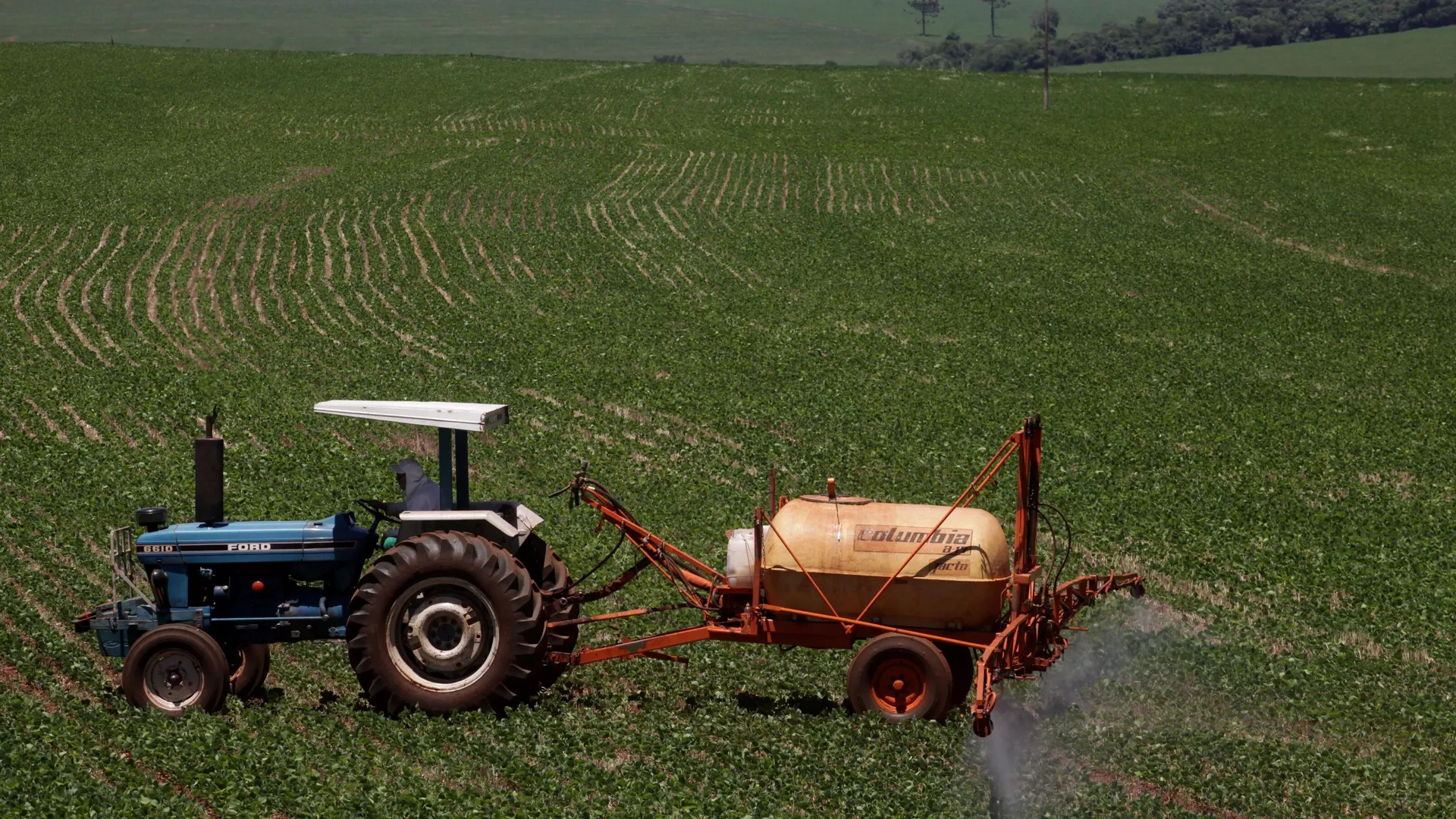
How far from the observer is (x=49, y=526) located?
17.7 meters

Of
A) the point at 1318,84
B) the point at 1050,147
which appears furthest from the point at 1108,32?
the point at 1050,147

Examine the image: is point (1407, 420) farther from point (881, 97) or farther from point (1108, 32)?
point (1108, 32)

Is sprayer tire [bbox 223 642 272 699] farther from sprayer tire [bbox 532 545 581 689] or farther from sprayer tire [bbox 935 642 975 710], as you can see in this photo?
sprayer tire [bbox 935 642 975 710]

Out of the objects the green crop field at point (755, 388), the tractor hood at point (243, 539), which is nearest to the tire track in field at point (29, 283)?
the green crop field at point (755, 388)

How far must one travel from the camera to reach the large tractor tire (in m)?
11.7

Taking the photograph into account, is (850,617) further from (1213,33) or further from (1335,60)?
(1213,33)

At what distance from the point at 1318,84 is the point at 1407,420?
190ft

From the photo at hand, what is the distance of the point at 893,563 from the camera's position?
40.0 ft

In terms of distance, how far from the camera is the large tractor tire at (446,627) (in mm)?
11719

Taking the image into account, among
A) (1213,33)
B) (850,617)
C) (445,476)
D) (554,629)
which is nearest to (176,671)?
(445,476)

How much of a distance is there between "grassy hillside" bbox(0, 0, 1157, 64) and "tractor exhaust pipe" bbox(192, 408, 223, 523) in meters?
132

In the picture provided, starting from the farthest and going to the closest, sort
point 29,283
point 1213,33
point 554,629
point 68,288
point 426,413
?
point 1213,33 → point 29,283 → point 68,288 → point 554,629 → point 426,413

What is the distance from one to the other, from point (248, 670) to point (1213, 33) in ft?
406

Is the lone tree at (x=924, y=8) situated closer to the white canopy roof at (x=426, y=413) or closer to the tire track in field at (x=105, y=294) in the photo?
the tire track in field at (x=105, y=294)
